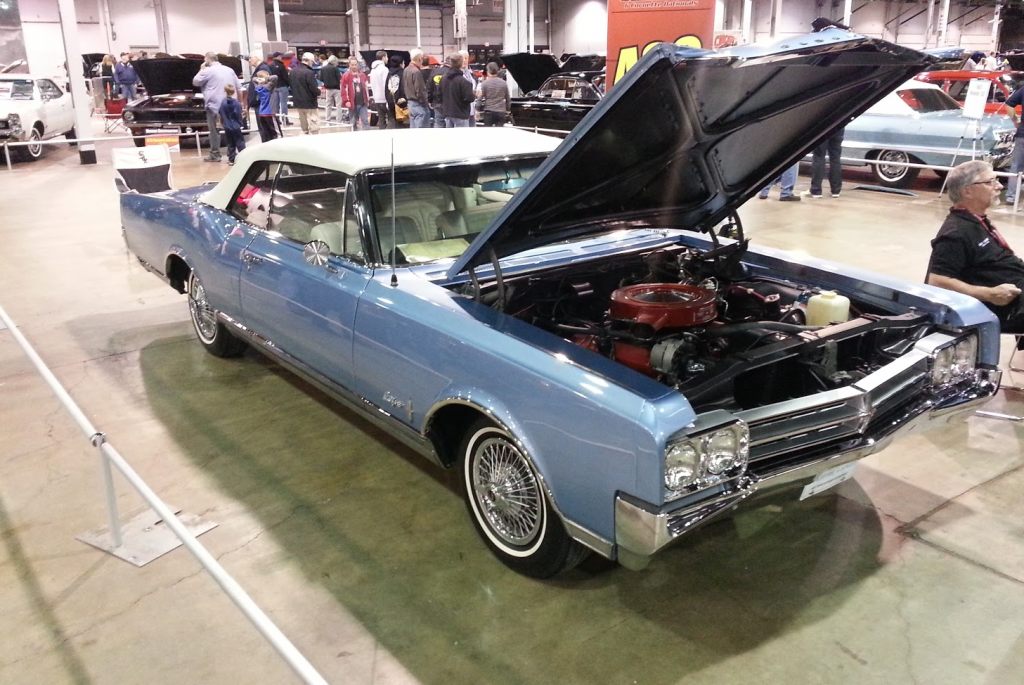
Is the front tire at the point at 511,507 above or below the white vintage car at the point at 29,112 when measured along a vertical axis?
below

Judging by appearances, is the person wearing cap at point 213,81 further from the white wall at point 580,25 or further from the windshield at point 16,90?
the white wall at point 580,25

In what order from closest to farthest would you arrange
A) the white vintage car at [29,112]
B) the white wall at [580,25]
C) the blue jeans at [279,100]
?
the white vintage car at [29,112], the blue jeans at [279,100], the white wall at [580,25]

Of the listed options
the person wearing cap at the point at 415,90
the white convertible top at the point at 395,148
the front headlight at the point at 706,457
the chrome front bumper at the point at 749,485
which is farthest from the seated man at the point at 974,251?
the person wearing cap at the point at 415,90

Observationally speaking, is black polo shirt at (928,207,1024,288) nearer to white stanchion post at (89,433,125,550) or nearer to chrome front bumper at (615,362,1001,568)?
chrome front bumper at (615,362,1001,568)

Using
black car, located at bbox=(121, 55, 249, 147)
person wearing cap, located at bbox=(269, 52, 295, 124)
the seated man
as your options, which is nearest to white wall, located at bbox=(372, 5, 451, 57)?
person wearing cap, located at bbox=(269, 52, 295, 124)

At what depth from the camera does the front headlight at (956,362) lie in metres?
3.05

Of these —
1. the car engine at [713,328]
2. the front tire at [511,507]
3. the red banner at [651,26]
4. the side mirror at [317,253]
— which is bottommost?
the front tire at [511,507]

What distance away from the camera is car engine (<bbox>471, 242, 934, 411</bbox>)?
280 centimetres

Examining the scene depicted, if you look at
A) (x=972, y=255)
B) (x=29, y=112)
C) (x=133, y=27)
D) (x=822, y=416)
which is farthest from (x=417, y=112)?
(x=133, y=27)

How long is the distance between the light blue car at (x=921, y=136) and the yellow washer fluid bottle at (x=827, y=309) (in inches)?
323

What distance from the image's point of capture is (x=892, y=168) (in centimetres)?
1150

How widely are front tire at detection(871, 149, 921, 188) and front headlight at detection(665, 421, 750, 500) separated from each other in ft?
33.8

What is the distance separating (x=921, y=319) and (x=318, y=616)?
100 inches

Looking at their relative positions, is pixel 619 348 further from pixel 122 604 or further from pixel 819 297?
pixel 122 604
